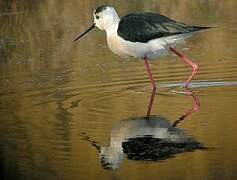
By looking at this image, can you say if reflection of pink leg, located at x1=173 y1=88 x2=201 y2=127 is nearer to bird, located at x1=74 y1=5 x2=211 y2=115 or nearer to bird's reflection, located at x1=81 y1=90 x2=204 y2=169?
bird's reflection, located at x1=81 y1=90 x2=204 y2=169

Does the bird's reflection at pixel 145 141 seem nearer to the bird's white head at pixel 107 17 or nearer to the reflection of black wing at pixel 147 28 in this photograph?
the reflection of black wing at pixel 147 28

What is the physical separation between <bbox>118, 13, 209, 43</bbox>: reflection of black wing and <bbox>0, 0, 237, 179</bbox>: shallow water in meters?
0.71

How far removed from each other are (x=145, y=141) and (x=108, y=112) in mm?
1495

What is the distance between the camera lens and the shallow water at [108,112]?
6848 millimetres

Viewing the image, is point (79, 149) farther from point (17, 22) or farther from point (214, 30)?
point (17, 22)

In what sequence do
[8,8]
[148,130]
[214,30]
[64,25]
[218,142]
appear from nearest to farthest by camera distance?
[218,142] → [148,130] → [214,30] → [64,25] → [8,8]

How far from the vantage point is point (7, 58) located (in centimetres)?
→ 1477

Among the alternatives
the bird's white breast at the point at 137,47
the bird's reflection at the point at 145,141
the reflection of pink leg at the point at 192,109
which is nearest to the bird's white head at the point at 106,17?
the bird's white breast at the point at 137,47

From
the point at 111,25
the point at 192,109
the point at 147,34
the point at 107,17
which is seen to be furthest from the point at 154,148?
the point at 107,17

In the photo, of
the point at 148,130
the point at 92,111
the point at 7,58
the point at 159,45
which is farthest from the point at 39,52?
the point at 148,130

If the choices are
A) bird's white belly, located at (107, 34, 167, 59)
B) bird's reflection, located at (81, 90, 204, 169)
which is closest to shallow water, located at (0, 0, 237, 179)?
bird's reflection, located at (81, 90, 204, 169)

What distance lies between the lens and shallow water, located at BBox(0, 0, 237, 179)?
685 cm

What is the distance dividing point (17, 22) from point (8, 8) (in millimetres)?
3105

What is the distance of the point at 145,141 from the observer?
7594 millimetres
